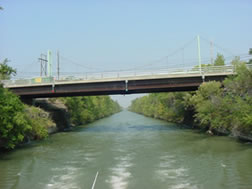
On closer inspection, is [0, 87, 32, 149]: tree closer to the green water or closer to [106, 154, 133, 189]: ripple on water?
the green water

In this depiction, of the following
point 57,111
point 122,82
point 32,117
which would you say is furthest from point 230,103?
point 57,111

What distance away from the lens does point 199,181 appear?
15.9m

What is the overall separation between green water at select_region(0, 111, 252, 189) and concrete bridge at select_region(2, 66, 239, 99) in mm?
11664

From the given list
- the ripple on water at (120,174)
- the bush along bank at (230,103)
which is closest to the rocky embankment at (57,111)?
the bush along bank at (230,103)

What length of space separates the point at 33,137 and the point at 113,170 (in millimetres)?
20859

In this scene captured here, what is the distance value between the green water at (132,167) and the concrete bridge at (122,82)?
11664 mm

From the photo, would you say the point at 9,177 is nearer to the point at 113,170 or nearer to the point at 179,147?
the point at 113,170

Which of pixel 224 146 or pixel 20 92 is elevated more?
pixel 20 92

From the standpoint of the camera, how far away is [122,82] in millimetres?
40375

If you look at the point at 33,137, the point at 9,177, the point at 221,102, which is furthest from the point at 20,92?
the point at 221,102

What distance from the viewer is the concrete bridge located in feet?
124

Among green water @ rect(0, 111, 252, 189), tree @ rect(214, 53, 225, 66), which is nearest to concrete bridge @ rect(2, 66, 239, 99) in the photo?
green water @ rect(0, 111, 252, 189)

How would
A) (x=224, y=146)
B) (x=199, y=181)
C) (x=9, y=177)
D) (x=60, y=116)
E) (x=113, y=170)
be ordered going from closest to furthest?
(x=199, y=181)
(x=9, y=177)
(x=113, y=170)
(x=224, y=146)
(x=60, y=116)

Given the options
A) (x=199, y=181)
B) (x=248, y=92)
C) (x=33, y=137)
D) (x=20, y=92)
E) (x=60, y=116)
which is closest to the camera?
(x=199, y=181)
